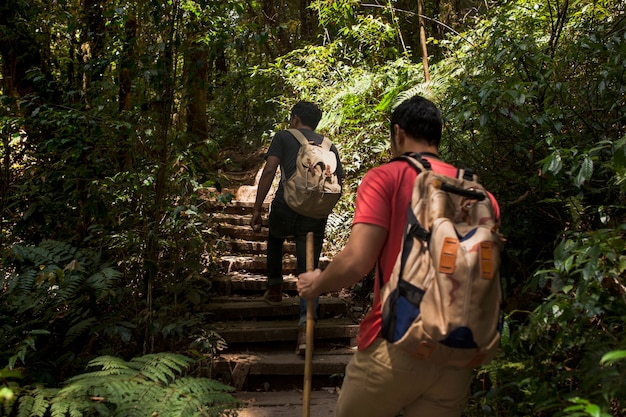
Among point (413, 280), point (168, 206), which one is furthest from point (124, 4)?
point (413, 280)

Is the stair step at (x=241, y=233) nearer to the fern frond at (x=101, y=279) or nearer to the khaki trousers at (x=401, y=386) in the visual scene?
the fern frond at (x=101, y=279)

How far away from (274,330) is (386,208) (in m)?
4.05

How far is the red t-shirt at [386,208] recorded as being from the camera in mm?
2291

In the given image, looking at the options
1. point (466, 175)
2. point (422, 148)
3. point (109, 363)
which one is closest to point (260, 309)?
point (109, 363)

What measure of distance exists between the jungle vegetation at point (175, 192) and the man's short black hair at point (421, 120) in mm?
1060

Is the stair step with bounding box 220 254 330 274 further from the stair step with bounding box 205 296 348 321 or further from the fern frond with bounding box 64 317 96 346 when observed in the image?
the fern frond with bounding box 64 317 96 346

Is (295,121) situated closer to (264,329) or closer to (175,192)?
(175,192)

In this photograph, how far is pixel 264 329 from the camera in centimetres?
606

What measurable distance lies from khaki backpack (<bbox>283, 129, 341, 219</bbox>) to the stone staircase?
2.58 ft

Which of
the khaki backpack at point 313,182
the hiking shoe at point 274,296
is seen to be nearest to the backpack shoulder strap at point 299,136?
the khaki backpack at point 313,182

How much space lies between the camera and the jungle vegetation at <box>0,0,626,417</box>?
3.24 m

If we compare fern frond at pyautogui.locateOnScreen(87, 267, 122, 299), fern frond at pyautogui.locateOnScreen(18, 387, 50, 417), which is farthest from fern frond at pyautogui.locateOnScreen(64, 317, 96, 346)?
fern frond at pyautogui.locateOnScreen(18, 387, 50, 417)

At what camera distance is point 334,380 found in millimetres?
5543

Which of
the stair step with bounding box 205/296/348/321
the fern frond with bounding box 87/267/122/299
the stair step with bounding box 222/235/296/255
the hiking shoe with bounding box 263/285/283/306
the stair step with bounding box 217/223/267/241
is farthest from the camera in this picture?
the stair step with bounding box 217/223/267/241
